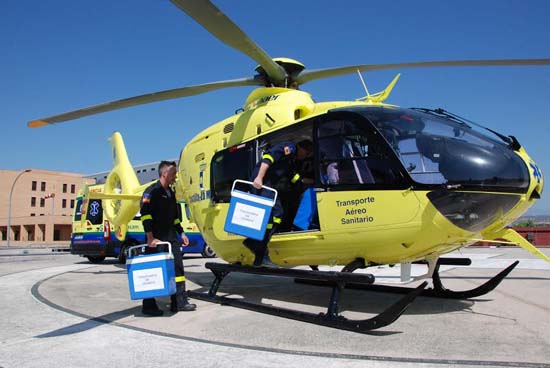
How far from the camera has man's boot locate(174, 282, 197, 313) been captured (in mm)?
5586

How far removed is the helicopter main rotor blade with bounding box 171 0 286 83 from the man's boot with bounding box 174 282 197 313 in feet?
9.78

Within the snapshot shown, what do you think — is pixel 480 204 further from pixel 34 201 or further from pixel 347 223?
pixel 34 201

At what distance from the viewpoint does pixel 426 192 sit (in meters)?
4.54

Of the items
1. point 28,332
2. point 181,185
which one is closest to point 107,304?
point 28,332

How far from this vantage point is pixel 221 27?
5.02m

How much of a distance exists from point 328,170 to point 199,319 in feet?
7.29

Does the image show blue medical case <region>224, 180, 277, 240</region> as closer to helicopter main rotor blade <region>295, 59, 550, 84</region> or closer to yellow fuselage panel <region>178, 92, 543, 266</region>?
yellow fuselage panel <region>178, 92, 543, 266</region>

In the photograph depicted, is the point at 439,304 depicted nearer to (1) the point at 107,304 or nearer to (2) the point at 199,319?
(2) the point at 199,319

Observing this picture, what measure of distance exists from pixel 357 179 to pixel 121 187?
686cm

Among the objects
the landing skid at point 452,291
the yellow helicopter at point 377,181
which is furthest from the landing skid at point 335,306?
the landing skid at point 452,291

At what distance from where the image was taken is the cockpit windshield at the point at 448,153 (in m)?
4.49

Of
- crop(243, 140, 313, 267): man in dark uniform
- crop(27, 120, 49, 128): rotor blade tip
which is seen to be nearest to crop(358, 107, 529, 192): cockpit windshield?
crop(243, 140, 313, 267): man in dark uniform

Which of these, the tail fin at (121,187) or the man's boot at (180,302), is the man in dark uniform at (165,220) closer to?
the man's boot at (180,302)

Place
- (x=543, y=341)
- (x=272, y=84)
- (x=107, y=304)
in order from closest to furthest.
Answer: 1. (x=543, y=341)
2. (x=107, y=304)
3. (x=272, y=84)
